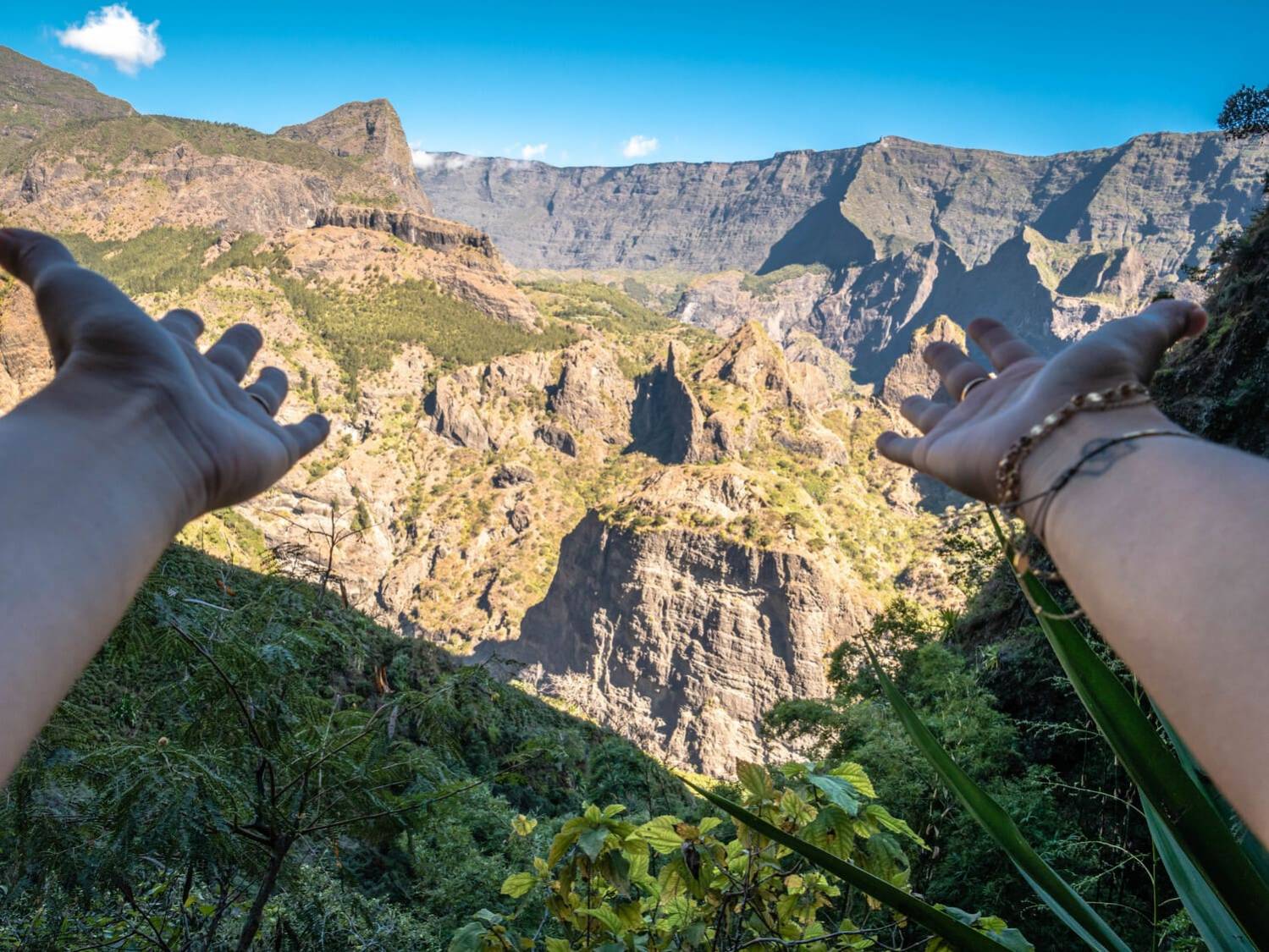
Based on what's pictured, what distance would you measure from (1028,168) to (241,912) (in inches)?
6736

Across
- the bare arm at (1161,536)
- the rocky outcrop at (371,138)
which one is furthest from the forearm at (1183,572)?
the rocky outcrop at (371,138)

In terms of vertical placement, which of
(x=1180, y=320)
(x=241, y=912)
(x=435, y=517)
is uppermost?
(x=435, y=517)

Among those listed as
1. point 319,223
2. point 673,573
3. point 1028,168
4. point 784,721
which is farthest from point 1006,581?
point 1028,168

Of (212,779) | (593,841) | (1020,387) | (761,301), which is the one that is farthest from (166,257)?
(761,301)

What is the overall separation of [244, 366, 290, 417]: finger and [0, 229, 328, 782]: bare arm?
7 centimetres

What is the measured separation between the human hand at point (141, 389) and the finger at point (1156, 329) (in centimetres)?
103

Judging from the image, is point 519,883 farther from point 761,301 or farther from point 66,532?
point 761,301

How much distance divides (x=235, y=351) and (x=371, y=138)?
132094 millimetres

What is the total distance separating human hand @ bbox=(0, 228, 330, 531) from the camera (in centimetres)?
72

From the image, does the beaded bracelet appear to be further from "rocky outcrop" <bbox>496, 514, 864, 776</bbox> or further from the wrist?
"rocky outcrop" <bbox>496, 514, 864, 776</bbox>

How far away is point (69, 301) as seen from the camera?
780 millimetres

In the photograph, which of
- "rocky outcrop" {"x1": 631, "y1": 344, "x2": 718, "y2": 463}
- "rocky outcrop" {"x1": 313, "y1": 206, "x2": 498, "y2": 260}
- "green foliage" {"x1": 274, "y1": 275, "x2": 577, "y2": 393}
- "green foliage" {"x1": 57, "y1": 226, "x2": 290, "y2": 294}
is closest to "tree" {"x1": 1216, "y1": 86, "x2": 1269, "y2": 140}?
"rocky outcrop" {"x1": 631, "y1": 344, "x2": 718, "y2": 463}

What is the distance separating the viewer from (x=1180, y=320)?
2.94ft

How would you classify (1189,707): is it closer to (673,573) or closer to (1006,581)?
(1006,581)
